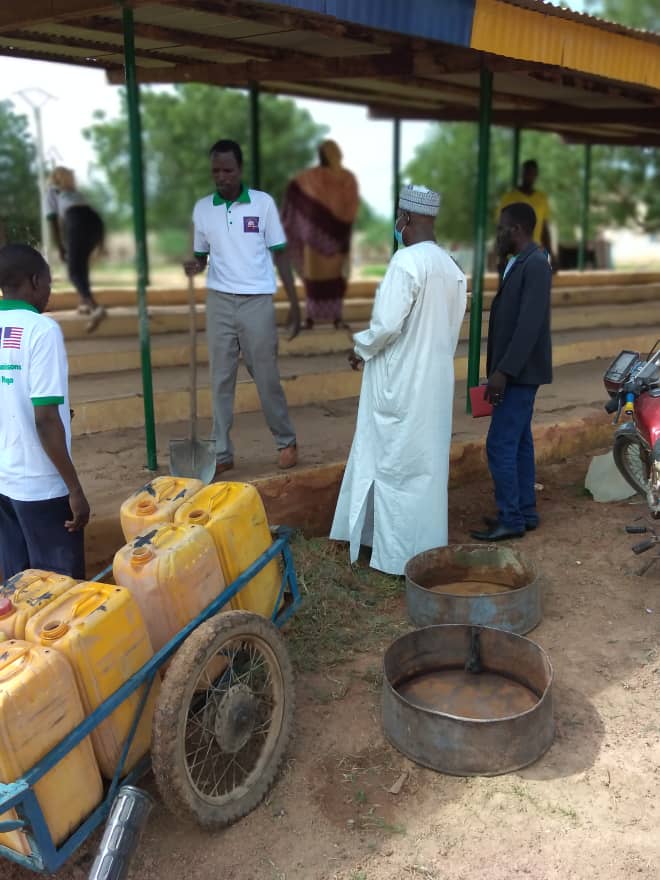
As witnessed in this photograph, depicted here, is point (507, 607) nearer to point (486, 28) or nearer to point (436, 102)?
point (486, 28)

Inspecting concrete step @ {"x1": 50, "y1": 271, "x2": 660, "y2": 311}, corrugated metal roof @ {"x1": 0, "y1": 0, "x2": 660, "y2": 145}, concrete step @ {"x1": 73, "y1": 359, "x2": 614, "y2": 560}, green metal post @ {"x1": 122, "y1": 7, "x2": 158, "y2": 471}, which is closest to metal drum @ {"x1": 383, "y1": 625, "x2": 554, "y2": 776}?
concrete step @ {"x1": 73, "y1": 359, "x2": 614, "y2": 560}

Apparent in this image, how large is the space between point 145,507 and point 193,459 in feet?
4.65

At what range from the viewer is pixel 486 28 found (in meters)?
5.32

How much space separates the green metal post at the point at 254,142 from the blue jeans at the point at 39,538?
5.53 meters

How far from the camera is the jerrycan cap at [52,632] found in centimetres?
253

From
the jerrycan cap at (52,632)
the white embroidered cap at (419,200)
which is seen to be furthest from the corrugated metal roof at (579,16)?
the jerrycan cap at (52,632)

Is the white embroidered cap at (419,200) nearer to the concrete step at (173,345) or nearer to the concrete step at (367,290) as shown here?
the concrete step at (173,345)

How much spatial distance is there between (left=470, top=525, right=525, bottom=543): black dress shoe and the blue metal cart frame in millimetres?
2209

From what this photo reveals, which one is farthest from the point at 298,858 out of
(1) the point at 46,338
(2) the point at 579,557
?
(2) the point at 579,557

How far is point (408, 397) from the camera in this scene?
4.32 m

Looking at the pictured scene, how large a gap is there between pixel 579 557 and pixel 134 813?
3250mm

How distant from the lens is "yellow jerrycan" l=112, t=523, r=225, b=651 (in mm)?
2885

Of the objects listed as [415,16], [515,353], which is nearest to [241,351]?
[515,353]

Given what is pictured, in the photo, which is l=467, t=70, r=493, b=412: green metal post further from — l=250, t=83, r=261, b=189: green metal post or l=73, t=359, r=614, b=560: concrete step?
l=250, t=83, r=261, b=189: green metal post
